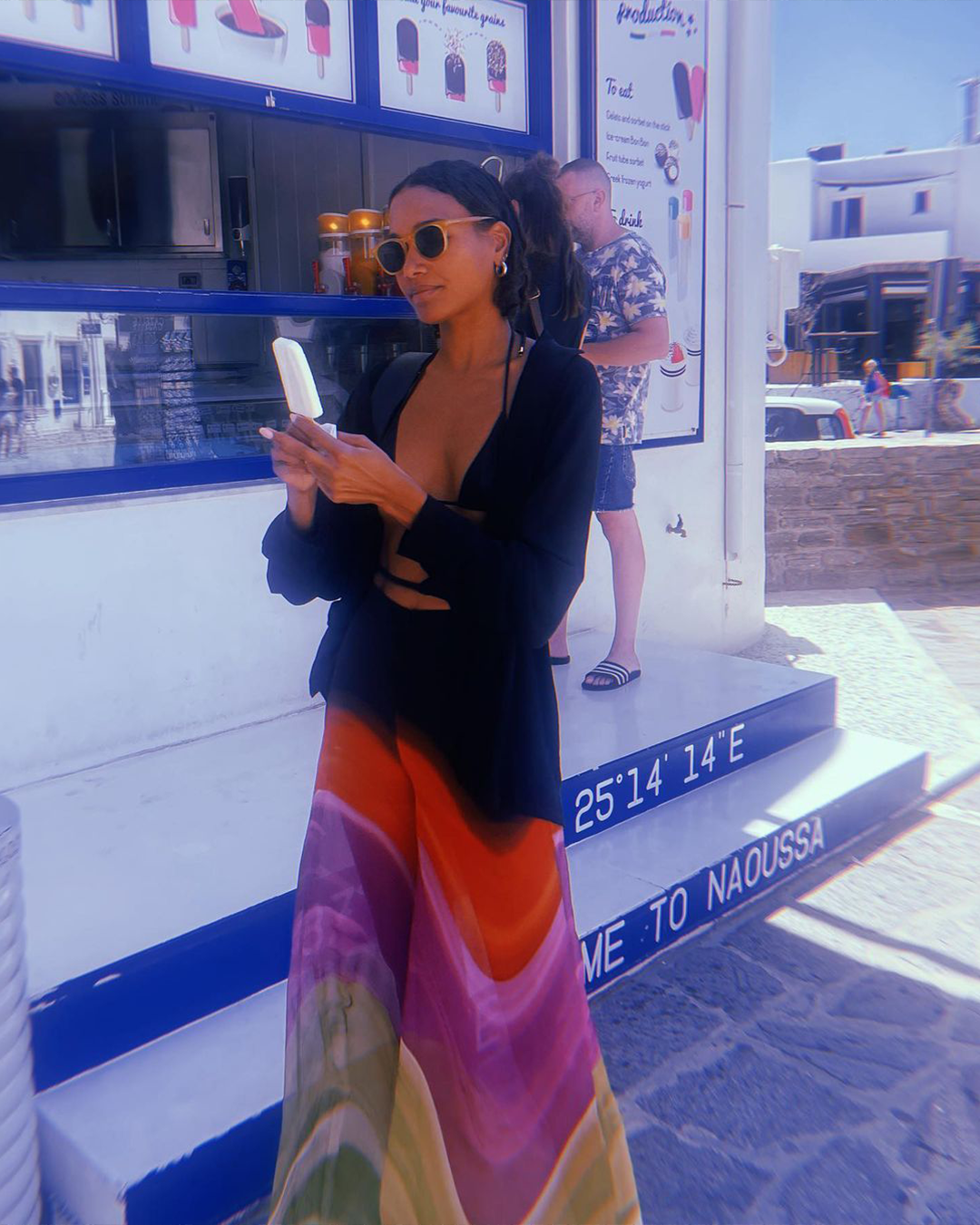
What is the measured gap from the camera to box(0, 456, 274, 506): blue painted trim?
3.40m

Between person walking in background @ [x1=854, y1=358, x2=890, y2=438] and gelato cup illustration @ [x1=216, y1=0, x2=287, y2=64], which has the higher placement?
gelato cup illustration @ [x1=216, y1=0, x2=287, y2=64]

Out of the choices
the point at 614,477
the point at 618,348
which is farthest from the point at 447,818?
the point at 614,477

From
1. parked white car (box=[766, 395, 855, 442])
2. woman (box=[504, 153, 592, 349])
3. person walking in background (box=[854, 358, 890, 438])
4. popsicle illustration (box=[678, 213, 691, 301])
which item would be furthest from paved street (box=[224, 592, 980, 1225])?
person walking in background (box=[854, 358, 890, 438])

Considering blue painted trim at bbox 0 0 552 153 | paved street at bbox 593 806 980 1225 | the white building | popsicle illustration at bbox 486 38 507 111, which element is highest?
the white building

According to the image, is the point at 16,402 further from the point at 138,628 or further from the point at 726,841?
the point at 726,841

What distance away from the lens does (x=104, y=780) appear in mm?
3494

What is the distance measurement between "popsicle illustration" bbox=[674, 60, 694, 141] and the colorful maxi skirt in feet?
14.6

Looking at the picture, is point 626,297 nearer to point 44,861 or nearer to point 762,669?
point 762,669

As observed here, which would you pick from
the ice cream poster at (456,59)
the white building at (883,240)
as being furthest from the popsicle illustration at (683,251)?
the white building at (883,240)

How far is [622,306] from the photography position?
13.7 feet

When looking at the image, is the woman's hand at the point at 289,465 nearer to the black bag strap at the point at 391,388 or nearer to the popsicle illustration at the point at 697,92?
the black bag strap at the point at 391,388

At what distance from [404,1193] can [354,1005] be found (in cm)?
30

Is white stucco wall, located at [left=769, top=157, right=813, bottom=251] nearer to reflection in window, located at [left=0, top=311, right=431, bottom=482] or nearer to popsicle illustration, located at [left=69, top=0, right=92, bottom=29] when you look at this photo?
reflection in window, located at [left=0, top=311, right=431, bottom=482]

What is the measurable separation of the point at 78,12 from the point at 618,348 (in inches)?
79.9
